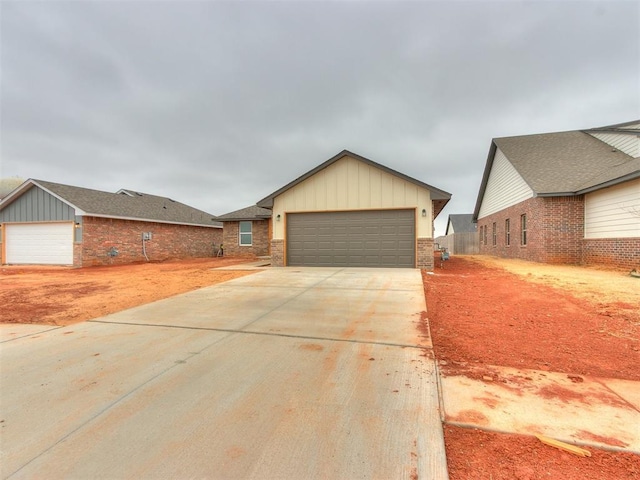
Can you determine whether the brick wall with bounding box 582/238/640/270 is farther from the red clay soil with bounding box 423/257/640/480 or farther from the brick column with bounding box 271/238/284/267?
the brick column with bounding box 271/238/284/267

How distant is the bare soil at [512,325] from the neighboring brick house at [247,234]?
10645mm

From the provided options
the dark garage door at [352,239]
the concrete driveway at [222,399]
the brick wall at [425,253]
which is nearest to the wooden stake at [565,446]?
the concrete driveway at [222,399]

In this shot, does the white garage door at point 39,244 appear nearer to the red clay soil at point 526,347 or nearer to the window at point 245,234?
the window at point 245,234

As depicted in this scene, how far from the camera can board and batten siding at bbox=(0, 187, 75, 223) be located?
1536cm

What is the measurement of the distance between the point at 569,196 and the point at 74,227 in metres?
24.7

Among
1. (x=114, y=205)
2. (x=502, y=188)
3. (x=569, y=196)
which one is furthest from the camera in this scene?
(x=502, y=188)

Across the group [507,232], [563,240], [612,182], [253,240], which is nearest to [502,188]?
[507,232]

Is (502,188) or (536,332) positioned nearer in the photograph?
(536,332)

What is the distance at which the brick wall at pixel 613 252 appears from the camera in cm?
1016

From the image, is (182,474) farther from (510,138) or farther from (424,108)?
(510,138)

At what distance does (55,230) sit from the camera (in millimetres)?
15797

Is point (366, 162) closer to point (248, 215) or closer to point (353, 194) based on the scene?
point (353, 194)

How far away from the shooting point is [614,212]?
11.1 m

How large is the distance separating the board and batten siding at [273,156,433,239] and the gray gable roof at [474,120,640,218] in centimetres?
637
